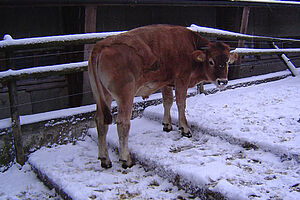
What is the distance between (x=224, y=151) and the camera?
3564 mm

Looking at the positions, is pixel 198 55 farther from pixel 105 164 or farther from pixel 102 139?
pixel 105 164

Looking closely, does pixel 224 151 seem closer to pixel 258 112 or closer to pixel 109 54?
pixel 258 112

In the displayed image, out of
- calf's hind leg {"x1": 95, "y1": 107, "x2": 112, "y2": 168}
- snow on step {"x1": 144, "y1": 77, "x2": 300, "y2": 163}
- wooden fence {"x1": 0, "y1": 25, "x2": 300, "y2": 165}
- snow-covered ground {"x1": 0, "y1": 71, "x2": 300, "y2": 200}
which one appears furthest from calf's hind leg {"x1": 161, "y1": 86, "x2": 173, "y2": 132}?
wooden fence {"x1": 0, "y1": 25, "x2": 300, "y2": 165}

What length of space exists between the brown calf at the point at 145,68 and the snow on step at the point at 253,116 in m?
0.52

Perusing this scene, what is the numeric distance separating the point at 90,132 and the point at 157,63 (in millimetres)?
1650

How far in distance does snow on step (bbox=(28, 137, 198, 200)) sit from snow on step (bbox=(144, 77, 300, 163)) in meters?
1.13

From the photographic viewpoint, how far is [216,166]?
314 cm

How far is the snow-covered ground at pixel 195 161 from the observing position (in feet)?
9.46

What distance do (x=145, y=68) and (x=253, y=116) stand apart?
1895 mm

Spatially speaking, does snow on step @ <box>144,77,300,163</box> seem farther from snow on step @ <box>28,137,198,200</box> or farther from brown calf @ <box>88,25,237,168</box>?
snow on step @ <box>28,137,198,200</box>

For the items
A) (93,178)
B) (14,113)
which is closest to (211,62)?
(93,178)

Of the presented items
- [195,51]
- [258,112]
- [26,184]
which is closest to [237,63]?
[258,112]

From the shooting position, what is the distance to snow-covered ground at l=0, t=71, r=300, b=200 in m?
2.88

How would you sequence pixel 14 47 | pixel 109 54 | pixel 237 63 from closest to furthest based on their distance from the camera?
pixel 109 54 → pixel 14 47 → pixel 237 63
